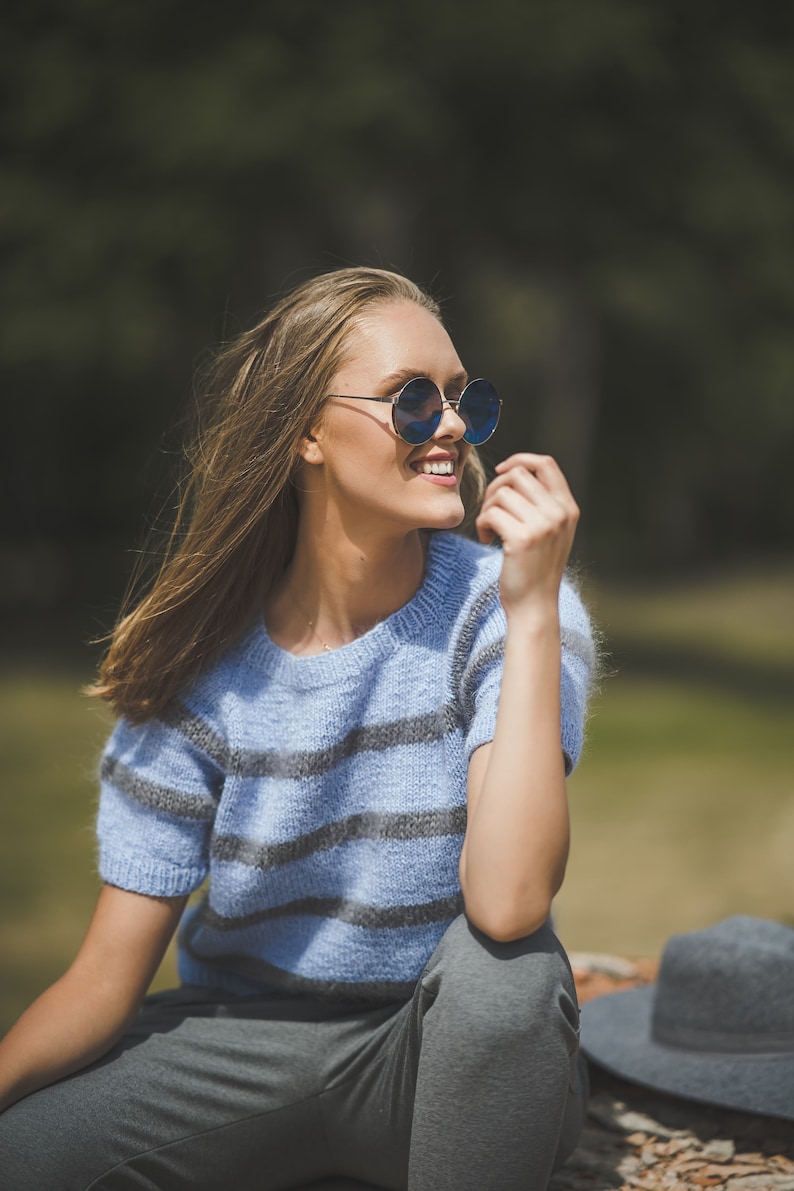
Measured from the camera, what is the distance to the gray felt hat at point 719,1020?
3.01 meters

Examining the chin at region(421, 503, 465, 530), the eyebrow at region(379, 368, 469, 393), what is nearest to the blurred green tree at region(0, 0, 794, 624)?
the eyebrow at region(379, 368, 469, 393)

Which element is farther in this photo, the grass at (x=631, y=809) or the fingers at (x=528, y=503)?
the grass at (x=631, y=809)

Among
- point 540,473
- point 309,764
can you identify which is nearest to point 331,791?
point 309,764

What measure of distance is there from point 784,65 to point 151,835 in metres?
10.7

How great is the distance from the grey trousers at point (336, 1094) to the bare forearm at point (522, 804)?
0.10 m

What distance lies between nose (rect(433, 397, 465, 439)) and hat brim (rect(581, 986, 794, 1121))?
1.57 meters

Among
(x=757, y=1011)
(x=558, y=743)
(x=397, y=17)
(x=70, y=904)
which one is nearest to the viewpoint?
(x=558, y=743)

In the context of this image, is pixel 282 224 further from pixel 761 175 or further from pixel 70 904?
pixel 70 904

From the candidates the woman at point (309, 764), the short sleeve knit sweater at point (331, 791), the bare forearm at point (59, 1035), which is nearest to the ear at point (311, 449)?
the woman at point (309, 764)

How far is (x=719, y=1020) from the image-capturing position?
122 inches

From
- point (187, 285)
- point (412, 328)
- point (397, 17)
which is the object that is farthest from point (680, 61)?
point (412, 328)

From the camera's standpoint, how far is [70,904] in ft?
18.4

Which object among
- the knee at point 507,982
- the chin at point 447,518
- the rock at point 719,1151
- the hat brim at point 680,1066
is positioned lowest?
the rock at point 719,1151

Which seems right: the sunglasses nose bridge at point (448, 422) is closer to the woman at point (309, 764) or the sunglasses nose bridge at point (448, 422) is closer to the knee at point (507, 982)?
the woman at point (309, 764)
